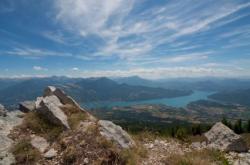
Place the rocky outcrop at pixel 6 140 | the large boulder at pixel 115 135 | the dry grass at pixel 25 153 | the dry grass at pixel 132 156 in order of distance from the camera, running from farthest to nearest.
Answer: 1. the large boulder at pixel 115 135
2. the dry grass at pixel 132 156
3. the dry grass at pixel 25 153
4. the rocky outcrop at pixel 6 140

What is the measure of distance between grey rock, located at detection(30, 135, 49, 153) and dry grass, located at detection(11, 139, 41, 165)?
0.79ft

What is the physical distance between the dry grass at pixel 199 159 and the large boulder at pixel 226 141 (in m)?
2.22

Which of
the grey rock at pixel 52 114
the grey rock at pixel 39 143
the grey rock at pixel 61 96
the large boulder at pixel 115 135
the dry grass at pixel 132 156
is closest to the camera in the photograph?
the dry grass at pixel 132 156

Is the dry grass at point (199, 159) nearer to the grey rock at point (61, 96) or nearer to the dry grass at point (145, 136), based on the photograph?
the dry grass at point (145, 136)

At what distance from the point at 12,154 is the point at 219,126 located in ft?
42.6

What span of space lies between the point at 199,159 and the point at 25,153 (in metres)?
7.58

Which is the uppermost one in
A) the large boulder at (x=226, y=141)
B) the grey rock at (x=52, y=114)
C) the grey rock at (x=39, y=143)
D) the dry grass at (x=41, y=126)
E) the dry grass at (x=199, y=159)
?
the grey rock at (x=52, y=114)

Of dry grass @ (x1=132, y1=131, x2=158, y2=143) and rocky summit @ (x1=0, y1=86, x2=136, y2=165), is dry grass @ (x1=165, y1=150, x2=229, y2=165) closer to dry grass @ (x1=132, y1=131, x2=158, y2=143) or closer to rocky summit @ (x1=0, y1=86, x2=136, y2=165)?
rocky summit @ (x1=0, y1=86, x2=136, y2=165)

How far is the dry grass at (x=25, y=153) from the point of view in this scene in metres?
8.90

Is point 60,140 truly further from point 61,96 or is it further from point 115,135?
point 61,96

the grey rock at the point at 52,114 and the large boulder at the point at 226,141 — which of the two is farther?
the large boulder at the point at 226,141

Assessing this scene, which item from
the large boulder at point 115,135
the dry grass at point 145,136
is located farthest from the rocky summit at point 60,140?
the dry grass at point 145,136

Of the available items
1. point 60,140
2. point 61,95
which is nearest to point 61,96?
point 61,95

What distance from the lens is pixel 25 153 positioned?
9258 millimetres
